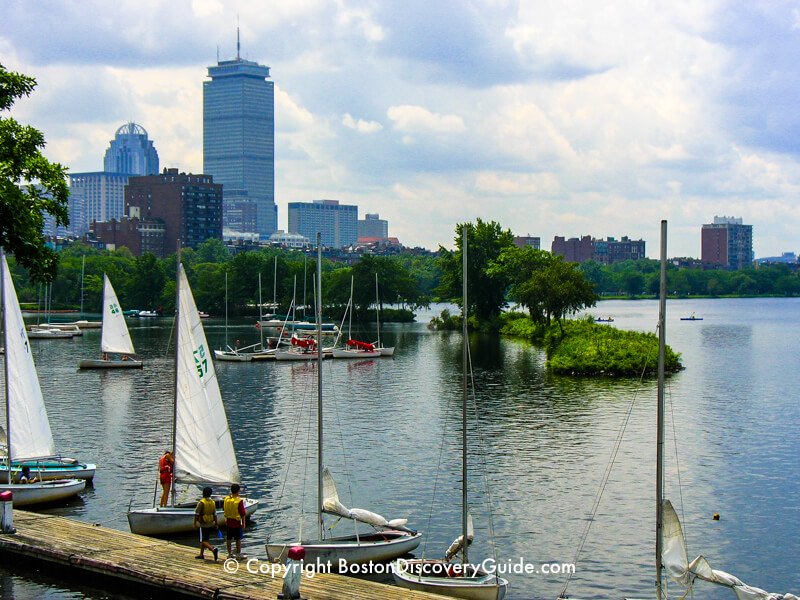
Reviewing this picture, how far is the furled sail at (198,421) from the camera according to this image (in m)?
38.5

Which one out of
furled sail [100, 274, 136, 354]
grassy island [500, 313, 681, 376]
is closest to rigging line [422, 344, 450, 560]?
grassy island [500, 313, 681, 376]

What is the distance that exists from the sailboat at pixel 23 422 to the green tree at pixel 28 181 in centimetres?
589

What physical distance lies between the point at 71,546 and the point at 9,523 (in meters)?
2.89

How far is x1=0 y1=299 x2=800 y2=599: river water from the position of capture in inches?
1486

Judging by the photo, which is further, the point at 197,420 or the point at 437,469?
the point at 437,469

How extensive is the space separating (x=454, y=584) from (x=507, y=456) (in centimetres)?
2421

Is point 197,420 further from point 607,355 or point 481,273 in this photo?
point 481,273

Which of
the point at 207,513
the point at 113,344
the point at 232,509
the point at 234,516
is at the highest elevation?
the point at 113,344

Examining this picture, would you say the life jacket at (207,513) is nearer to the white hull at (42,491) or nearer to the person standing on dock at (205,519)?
the person standing on dock at (205,519)

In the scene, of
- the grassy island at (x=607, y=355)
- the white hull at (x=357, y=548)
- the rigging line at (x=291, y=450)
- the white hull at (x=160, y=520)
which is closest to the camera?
the white hull at (x=357, y=548)

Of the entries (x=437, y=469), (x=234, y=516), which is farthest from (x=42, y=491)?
(x=437, y=469)

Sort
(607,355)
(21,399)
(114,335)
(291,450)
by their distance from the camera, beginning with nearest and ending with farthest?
(21,399), (291,450), (607,355), (114,335)

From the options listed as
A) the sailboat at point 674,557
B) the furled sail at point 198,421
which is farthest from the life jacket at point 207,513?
the sailboat at point 674,557

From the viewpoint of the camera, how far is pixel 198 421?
1519 inches
